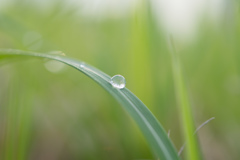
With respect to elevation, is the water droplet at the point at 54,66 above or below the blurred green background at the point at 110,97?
above

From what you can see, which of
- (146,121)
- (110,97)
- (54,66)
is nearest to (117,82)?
(146,121)

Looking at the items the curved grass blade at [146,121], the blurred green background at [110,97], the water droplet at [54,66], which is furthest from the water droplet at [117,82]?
the water droplet at [54,66]

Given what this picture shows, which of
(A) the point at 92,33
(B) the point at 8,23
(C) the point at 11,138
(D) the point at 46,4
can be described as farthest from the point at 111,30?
(C) the point at 11,138

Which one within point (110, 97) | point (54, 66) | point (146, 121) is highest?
point (54, 66)

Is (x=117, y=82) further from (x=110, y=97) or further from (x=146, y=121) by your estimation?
(x=110, y=97)

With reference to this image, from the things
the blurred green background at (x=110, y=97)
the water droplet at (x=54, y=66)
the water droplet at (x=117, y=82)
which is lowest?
the water droplet at (x=117, y=82)

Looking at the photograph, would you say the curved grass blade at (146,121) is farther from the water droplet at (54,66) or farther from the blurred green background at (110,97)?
the water droplet at (54,66)

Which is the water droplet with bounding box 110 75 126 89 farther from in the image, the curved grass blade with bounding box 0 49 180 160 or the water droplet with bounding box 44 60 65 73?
the water droplet with bounding box 44 60 65 73

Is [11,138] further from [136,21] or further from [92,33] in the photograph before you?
[92,33]
